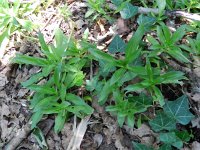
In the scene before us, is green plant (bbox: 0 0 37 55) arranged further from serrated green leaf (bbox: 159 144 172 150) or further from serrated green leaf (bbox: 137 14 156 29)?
serrated green leaf (bbox: 159 144 172 150)

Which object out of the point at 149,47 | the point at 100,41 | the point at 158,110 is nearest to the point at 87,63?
the point at 100,41

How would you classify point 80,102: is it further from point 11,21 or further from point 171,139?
point 11,21

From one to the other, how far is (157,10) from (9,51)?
1106 millimetres

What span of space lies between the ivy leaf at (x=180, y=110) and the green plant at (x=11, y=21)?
121 cm

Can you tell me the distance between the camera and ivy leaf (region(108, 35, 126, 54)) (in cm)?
220

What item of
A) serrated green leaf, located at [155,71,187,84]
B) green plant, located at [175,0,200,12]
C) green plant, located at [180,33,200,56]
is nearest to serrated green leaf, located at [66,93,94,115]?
serrated green leaf, located at [155,71,187,84]

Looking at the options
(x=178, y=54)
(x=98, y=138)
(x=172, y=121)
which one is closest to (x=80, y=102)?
(x=98, y=138)

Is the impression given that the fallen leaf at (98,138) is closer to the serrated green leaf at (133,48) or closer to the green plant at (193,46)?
the serrated green leaf at (133,48)

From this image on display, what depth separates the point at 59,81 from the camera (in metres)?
2.18

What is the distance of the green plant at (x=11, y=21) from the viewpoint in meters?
2.54

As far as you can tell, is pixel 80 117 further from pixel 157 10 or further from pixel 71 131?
pixel 157 10

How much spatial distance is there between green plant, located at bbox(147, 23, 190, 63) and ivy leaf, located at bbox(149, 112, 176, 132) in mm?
375

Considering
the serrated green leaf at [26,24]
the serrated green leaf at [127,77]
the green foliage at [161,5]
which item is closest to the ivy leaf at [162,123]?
the serrated green leaf at [127,77]

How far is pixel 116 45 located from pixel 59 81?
43cm
